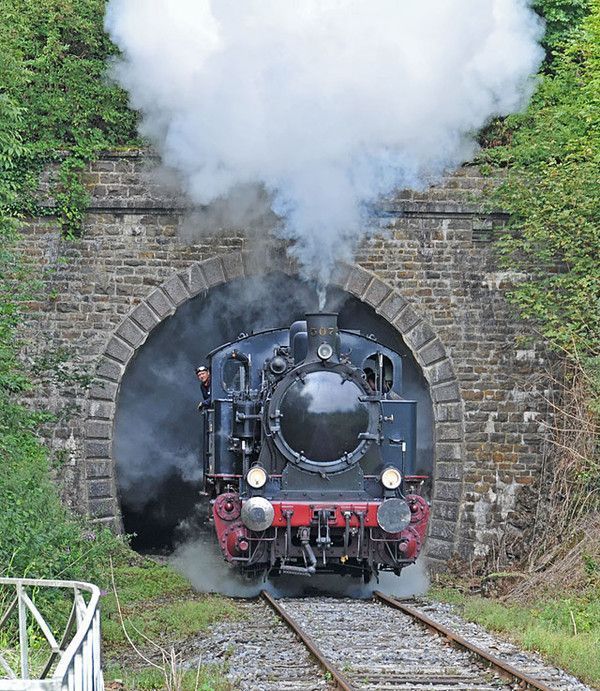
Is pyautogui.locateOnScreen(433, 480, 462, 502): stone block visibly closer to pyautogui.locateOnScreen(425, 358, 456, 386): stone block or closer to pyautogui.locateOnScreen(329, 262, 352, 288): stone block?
pyautogui.locateOnScreen(425, 358, 456, 386): stone block

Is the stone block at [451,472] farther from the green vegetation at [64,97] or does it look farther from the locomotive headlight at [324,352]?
the green vegetation at [64,97]

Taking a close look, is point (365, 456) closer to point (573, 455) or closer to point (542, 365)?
point (573, 455)

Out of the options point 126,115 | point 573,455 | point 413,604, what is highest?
point 126,115

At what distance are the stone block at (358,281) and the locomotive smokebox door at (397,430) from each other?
3460 millimetres

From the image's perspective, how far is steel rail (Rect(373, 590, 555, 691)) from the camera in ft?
22.9

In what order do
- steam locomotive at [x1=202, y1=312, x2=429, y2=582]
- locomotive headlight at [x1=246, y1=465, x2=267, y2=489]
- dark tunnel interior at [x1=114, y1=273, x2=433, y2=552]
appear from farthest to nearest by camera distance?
1. dark tunnel interior at [x1=114, y1=273, x2=433, y2=552]
2. locomotive headlight at [x1=246, y1=465, x2=267, y2=489]
3. steam locomotive at [x1=202, y1=312, x2=429, y2=582]

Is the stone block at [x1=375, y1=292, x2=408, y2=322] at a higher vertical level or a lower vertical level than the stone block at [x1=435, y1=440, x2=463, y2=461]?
higher

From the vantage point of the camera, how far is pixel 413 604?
37.1 ft

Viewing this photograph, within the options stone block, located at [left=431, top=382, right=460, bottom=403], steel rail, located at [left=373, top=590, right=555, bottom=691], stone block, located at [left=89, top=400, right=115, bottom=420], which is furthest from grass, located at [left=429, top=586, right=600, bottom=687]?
stone block, located at [left=89, top=400, right=115, bottom=420]

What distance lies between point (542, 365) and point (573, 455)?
1886mm

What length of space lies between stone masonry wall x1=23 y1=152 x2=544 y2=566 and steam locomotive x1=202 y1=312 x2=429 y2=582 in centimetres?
327

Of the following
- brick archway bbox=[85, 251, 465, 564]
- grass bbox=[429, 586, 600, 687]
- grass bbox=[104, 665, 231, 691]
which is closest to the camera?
grass bbox=[104, 665, 231, 691]

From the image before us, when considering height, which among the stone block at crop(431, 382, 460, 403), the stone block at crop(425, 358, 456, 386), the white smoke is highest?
the white smoke

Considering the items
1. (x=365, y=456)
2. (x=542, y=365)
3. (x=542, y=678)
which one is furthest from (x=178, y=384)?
(x=542, y=678)
